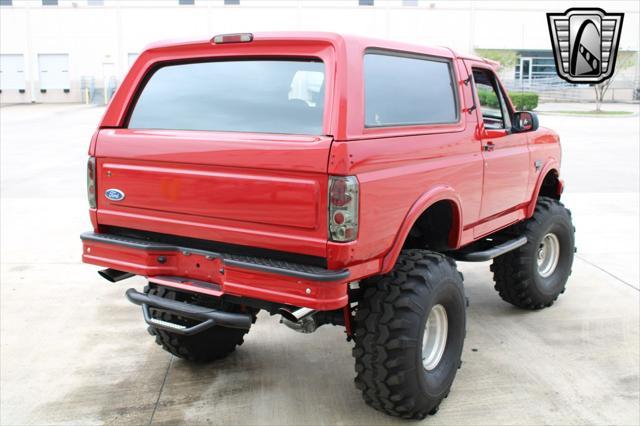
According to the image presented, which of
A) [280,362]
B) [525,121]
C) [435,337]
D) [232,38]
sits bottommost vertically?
[280,362]

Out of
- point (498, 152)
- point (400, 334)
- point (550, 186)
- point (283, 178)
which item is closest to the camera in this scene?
point (283, 178)

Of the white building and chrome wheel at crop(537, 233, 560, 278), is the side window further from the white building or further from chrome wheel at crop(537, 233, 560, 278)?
the white building

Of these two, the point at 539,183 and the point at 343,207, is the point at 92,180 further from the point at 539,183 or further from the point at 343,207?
the point at 539,183

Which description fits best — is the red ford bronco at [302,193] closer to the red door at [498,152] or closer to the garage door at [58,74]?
the red door at [498,152]

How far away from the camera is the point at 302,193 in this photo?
10.4 ft

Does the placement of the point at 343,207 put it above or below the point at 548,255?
above

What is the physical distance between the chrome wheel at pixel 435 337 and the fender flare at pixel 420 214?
1.51 ft

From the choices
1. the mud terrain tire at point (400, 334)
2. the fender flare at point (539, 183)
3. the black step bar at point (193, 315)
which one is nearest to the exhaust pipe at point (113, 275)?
the black step bar at point (193, 315)

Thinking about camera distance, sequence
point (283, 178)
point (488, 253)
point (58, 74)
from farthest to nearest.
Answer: point (58, 74)
point (488, 253)
point (283, 178)

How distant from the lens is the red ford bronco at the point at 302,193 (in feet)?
10.5

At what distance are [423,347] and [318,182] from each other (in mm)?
1329

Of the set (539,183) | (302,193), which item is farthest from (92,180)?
(539,183)

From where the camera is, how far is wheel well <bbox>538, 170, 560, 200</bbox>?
18.8 ft

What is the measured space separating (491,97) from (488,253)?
1.31 m
